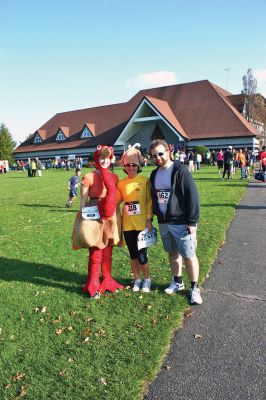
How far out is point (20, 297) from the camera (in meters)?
5.34

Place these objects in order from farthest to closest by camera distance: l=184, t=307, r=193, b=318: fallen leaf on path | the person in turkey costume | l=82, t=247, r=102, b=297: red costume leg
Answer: l=82, t=247, r=102, b=297: red costume leg, the person in turkey costume, l=184, t=307, r=193, b=318: fallen leaf on path

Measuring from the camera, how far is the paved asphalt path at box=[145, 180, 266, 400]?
331cm

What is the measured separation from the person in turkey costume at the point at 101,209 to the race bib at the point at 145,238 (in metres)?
0.44

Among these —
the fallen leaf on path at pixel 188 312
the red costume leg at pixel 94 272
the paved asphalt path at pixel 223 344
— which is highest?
the red costume leg at pixel 94 272

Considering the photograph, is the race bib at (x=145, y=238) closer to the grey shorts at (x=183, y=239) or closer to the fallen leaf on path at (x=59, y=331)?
the grey shorts at (x=183, y=239)

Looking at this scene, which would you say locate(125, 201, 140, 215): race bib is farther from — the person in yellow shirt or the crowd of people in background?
the crowd of people in background

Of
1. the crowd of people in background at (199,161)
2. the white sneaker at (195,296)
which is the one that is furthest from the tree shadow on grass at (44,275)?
the crowd of people in background at (199,161)

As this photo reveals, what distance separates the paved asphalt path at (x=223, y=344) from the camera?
3307 mm

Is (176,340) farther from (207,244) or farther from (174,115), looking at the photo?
(174,115)

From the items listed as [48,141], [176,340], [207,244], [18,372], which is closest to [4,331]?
[18,372]

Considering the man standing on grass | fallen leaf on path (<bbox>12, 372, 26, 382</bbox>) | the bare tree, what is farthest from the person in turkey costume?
the bare tree

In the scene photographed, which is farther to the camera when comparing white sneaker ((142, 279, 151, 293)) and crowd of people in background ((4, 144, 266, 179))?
crowd of people in background ((4, 144, 266, 179))

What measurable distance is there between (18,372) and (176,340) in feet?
5.52

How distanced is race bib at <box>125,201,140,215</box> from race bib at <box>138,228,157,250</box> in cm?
28
